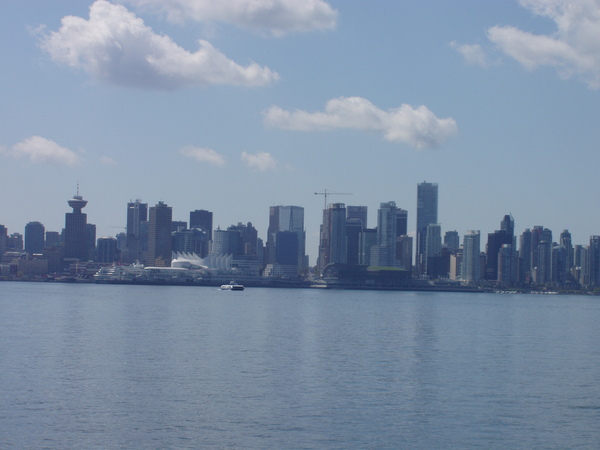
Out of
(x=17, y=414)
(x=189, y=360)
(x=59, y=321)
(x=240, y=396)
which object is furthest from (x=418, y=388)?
(x=59, y=321)

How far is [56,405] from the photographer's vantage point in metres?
33.1

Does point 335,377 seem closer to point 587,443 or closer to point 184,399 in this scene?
point 184,399

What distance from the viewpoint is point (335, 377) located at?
4106 cm

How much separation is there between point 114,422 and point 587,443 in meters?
17.1

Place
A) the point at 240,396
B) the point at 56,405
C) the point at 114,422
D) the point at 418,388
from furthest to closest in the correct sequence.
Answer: the point at 418,388 → the point at 240,396 → the point at 56,405 → the point at 114,422

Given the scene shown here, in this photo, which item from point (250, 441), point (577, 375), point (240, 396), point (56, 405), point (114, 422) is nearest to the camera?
point (250, 441)

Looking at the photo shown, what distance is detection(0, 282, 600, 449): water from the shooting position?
29.1 meters

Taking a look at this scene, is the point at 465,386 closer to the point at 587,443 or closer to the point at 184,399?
the point at 587,443

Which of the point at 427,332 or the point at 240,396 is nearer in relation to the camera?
the point at 240,396

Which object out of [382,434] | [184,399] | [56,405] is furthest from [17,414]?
[382,434]

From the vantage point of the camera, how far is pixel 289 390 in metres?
37.1

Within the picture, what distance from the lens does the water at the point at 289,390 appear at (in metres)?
29.1

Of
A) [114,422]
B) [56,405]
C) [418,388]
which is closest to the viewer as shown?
[114,422]

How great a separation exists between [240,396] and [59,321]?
145ft
